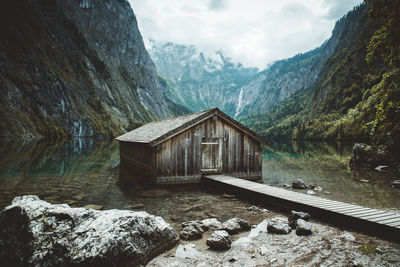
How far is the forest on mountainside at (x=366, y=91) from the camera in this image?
8.11 meters

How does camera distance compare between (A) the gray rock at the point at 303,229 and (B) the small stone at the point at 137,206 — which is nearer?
(A) the gray rock at the point at 303,229

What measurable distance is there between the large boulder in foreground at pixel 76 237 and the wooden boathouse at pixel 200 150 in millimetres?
7883

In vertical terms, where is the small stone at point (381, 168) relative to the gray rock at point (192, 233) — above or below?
above

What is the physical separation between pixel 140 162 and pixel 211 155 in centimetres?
577

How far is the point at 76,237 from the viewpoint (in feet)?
16.8

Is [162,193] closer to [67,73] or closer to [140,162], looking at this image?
[140,162]

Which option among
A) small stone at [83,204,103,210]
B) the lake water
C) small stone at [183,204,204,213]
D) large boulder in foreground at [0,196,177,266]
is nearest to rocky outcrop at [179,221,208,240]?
large boulder in foreground at [0,196,177,266]

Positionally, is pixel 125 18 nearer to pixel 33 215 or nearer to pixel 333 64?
pixel 333 64

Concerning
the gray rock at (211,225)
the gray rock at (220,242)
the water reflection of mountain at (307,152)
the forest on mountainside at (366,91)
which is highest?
the forest on mountainside at (366,91)

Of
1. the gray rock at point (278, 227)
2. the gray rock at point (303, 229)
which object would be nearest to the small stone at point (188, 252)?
the gray rock at point (278, 227)

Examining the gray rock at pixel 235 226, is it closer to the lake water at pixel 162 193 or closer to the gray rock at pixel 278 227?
the gray rock at pixel 278 227

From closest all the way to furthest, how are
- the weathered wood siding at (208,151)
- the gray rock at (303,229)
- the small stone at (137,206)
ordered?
1. the gray rock at (303,229)
2. the small stone at (137,206)
3. the weathered wood siding at (208,151)

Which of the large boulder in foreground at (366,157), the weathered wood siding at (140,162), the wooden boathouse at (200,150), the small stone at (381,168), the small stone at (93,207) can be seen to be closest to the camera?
the small stone at (93,207)

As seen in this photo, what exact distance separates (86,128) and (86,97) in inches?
617
